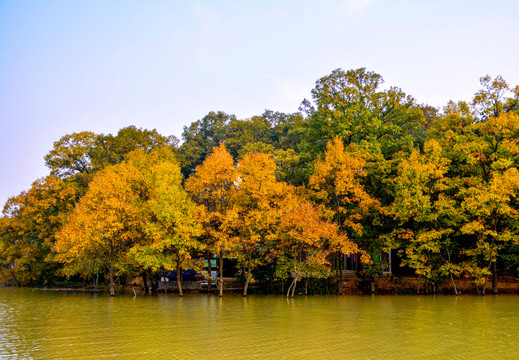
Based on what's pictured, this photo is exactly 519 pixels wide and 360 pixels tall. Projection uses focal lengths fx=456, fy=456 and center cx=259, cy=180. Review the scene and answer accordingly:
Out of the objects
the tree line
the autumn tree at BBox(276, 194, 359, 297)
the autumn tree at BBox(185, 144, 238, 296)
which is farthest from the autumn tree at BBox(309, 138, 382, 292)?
the autumn tree at BBox(185, 144, 238, 296)

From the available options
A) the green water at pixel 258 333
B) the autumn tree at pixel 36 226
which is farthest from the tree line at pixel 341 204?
the green water at pixel 258 333

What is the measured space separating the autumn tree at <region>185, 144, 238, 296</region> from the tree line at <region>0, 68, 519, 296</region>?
0.36 ft

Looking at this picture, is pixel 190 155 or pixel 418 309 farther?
pixel 190 155

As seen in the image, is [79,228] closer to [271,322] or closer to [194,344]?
[271,322]

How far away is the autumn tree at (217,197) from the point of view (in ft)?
112

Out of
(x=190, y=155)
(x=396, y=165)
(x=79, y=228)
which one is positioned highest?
(x=190, y=155)

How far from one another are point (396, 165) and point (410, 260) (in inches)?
311

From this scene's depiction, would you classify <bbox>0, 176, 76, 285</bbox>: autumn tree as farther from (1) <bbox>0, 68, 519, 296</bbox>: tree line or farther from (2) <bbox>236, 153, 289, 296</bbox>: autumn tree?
(2) <bbox>236, 153, 289, 296</bbox>: autumn tree

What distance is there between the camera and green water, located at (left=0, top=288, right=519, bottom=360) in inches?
502

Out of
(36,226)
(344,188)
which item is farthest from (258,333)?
(36,226)

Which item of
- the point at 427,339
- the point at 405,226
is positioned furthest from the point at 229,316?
the point at 405,226

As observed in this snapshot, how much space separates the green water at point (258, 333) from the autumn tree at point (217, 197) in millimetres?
9825

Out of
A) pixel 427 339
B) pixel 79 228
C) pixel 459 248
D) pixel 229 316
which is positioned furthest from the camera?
pixel 459 248

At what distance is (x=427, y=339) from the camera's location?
49.8ft
